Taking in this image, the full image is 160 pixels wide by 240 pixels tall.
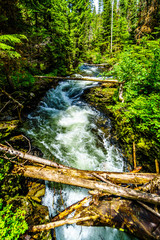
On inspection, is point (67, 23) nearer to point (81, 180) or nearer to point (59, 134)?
point (59, 134)

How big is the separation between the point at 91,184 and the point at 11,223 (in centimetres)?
186

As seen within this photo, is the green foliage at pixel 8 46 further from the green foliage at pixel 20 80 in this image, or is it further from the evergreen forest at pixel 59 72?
the green foliage at pixel 20 80

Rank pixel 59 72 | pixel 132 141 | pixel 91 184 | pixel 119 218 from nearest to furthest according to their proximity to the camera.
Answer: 1. pixel 119 218
2. pixel 91 184
3. pixel 132 141
4. pixel 59 72

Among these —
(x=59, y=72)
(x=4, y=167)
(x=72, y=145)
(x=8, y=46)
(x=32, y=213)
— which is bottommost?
(x=72, y=145)

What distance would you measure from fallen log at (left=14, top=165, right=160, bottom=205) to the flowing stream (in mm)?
321

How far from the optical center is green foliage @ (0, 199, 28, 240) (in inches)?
83.0

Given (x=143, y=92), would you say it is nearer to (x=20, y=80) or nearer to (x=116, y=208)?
(x=116, y=208)

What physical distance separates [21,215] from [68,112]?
667cm

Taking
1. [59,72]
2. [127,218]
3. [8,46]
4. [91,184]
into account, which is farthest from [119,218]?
[59,72]

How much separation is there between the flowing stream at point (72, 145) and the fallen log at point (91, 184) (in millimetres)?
321

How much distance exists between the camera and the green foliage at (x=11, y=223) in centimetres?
211

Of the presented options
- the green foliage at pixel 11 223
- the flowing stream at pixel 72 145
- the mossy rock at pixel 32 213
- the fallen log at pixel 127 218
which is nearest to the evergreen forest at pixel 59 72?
the green foliage at pixel 11 223

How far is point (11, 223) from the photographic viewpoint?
2.31 metres

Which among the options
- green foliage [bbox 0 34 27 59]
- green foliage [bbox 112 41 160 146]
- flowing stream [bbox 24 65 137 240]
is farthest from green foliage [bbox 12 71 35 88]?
green foliage [bbox 112 41 160 146]
